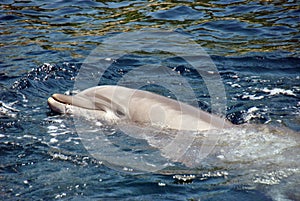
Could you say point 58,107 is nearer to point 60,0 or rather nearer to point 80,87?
point 80,87

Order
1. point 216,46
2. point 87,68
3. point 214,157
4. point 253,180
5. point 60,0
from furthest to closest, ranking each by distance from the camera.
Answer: point 60,0 < point 216,46 < point 87,68 < point 214,157 < point 253,180

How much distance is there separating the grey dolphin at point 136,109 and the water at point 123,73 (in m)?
0.27

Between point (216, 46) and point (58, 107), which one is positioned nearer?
point (58, 107)

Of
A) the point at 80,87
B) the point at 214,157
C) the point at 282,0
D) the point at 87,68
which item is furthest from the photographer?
the point at 282,0

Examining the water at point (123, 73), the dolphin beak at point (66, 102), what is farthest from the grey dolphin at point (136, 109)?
the water at point (123, 73)

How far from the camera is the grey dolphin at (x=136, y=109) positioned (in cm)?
666

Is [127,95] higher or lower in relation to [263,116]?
higher

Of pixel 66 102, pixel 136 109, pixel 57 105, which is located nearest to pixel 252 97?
pixel 136 109

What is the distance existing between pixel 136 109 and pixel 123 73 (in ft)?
9.95

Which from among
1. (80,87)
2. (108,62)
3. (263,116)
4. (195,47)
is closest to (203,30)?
(195,47)

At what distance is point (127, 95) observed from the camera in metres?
7.30

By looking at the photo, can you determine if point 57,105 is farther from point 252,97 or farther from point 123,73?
point 252,97

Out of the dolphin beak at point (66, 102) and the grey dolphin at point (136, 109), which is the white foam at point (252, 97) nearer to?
the grey dolphin at point (136, 109)

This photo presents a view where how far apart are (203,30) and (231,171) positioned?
7098 millimetres
